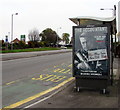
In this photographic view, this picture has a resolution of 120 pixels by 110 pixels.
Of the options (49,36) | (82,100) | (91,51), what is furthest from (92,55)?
(49,36)

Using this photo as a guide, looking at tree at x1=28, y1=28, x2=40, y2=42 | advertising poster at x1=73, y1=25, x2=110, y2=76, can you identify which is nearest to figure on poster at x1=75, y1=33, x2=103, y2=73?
advertising poster at x1=73, y1=25, x2=110, y2=76

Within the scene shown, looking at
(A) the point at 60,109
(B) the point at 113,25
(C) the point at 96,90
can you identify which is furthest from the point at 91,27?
(A) the point at 60,109

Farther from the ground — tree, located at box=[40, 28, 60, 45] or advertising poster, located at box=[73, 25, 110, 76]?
tree, located at box=[40, 28, 60, 45]

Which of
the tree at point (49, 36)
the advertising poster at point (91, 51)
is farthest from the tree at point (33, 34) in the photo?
the advertising poster at point (91, 51)

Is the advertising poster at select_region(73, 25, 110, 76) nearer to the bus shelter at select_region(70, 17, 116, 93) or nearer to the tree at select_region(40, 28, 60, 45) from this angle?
the bus shelter at select_region(70, 17, 116, 93)

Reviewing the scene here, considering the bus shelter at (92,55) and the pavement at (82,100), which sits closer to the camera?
the pavement at (82,100)

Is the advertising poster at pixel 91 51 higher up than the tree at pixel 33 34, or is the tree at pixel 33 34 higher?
the tree at pixel 33 34

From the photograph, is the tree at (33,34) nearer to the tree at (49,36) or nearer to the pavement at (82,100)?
the tree at (49,36)

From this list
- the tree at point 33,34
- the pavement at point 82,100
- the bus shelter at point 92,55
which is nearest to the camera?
the pavement at point 82,100

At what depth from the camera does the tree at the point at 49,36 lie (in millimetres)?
94031

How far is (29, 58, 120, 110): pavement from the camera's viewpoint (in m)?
4.97

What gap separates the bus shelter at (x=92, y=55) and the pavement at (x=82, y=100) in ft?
0.98

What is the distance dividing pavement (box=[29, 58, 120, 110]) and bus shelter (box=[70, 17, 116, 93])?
298 millimetres

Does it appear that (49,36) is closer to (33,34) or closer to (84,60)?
(33,34)
